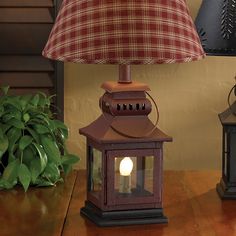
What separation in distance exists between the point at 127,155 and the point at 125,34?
0.29 metres

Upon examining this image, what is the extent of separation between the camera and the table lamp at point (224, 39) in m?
1.64

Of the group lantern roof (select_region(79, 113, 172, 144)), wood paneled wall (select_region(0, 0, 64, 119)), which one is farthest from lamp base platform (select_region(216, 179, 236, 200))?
wood paneled wall (select_region(0, 0, 64, 119))

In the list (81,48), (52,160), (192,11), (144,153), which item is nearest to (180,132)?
(192,11)

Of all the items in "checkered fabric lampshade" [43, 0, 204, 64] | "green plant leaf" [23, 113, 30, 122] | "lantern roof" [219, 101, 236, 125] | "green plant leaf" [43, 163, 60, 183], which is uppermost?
"checkered fabric lampshade" [43, 0, 204, 64]

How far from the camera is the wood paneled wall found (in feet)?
6.46

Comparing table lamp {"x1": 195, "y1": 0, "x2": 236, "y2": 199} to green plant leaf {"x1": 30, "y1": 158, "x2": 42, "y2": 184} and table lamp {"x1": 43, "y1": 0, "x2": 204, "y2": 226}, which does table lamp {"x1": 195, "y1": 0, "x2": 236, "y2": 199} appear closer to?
table lamp {"x1": 43, "y1": 0, "x2": 204, "y2": 226}

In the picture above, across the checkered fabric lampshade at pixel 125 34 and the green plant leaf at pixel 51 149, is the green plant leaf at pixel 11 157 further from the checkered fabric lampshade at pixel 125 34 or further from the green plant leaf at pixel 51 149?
the checkered fabric lampshade at pixel 125 34

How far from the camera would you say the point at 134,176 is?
152 cm

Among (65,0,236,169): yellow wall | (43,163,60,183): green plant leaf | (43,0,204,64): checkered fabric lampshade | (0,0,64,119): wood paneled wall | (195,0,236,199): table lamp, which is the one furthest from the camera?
(65,0,236,169): yellow wall

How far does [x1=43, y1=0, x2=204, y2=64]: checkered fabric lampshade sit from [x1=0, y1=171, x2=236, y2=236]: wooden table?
0.36m

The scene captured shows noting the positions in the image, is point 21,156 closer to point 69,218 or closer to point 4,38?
point 69,218

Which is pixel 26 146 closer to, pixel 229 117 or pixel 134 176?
pixel 134 176

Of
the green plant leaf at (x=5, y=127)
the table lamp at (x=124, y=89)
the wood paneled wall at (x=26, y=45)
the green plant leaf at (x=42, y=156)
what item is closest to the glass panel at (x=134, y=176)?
the table lamp at (x=124, y=89)

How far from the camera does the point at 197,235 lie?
1.42 meters
